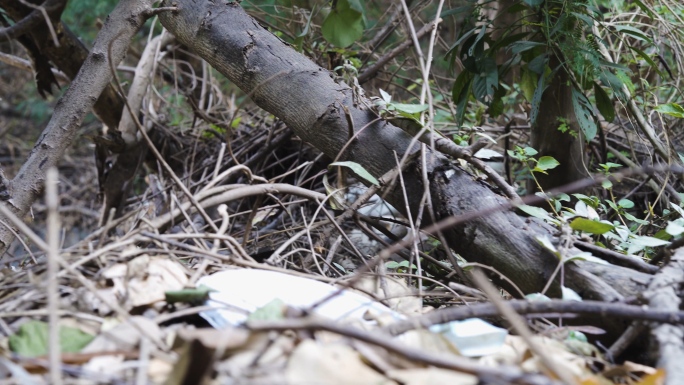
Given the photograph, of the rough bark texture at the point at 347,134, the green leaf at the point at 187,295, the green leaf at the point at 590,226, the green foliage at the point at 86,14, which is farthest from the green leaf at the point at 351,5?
the green foliage at the point at 86,14

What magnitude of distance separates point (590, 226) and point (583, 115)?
412 millimetres

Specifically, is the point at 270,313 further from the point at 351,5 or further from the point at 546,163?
the point at 351,5

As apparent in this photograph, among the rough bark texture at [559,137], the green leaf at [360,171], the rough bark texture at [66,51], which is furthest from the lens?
Answer: the rough bark texture at [66,51]

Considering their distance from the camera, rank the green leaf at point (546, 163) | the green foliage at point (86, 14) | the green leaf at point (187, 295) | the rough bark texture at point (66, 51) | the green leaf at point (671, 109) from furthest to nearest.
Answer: the green foliage at point (86, 14) → the rough bark texture at point (66, 51) → the green leaf at point (671, 109) → the green leaf at point (546, 163) → the green leaf at point (187, 295)

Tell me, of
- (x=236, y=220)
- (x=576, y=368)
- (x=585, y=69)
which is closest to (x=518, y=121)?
(x=585, y=69)

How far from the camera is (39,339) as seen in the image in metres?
0.65

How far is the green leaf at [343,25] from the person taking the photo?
4.62 ft

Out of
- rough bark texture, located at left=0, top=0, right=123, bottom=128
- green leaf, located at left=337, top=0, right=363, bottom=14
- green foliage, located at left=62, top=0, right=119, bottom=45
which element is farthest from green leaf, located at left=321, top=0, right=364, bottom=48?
green foliage, located at left=62, top=0, right=119, bottom=45

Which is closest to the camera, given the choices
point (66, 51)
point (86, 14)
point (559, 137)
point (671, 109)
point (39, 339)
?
point (39, 339)

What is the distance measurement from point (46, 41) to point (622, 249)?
2.03m

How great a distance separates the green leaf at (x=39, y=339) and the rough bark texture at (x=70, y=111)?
675 mm

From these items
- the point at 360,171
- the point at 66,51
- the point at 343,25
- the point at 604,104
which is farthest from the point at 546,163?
the point at 66,51

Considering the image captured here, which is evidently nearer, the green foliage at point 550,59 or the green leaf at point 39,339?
the green leaf at point 39,339

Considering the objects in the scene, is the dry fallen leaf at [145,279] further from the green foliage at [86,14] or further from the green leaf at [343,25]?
the green foliage at [86,14]
